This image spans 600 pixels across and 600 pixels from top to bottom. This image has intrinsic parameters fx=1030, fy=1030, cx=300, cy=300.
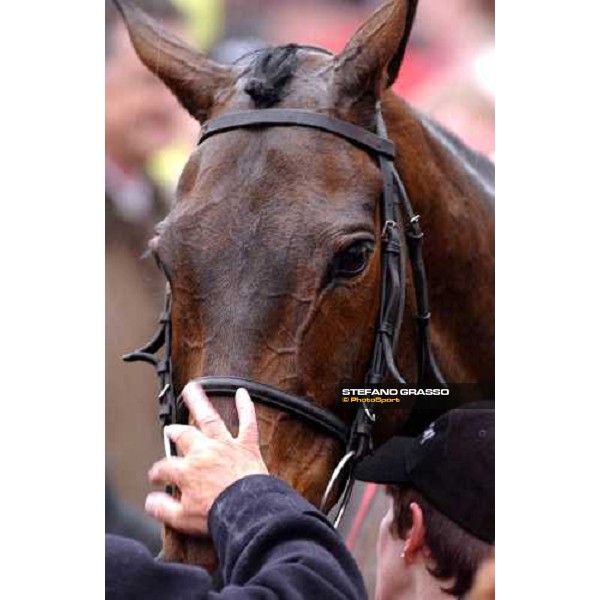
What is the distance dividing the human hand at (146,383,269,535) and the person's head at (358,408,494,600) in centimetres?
33

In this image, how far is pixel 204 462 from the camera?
1250 millimetres

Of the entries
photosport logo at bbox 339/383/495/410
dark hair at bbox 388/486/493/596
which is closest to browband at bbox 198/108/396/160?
photosport logo at bbox 339/383/495/410

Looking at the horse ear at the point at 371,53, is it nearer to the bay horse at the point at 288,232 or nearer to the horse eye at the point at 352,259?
the bay horse at the point at 288,232

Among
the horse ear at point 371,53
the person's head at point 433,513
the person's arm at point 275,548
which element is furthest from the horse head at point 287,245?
the person's arm at point 275,548

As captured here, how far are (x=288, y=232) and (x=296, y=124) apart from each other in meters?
0.19

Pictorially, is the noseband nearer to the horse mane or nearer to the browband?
the browband

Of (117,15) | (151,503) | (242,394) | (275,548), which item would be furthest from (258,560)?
(117,15)

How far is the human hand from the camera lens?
124 centimetres

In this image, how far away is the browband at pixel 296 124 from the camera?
155 cm
